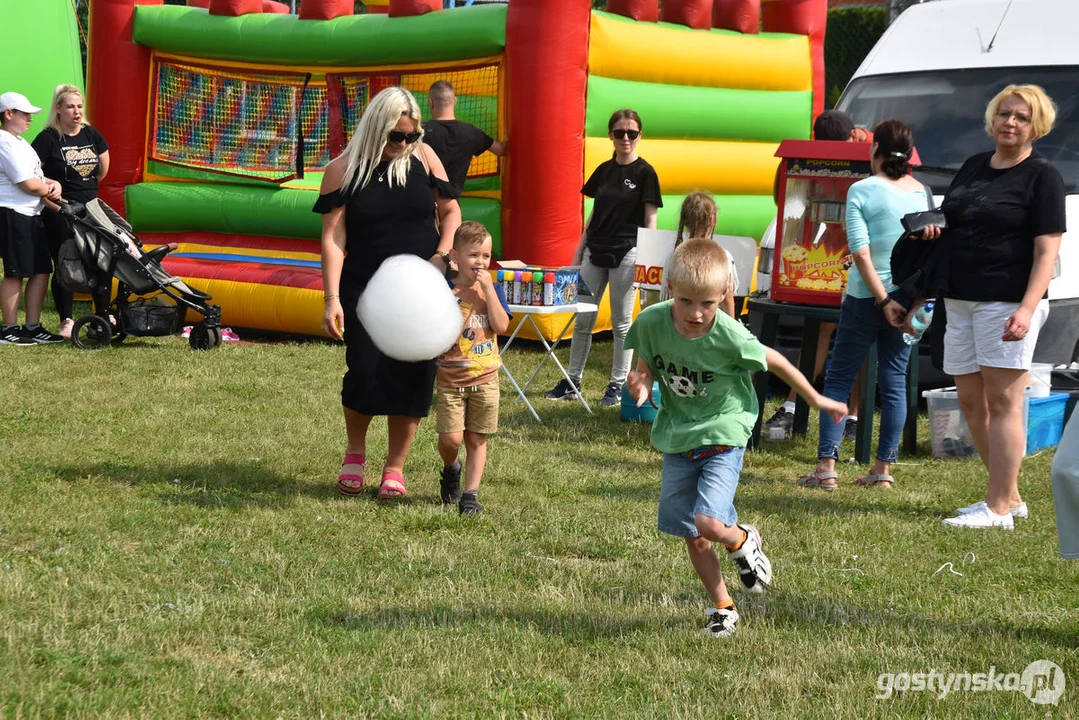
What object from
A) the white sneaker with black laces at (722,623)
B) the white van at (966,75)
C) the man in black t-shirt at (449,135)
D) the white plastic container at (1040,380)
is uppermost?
the white van at (966,75)

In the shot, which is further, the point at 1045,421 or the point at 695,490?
the point at 1045,421

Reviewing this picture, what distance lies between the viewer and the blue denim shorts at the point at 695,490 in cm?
443

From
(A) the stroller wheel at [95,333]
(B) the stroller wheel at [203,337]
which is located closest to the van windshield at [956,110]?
(B) the stroller wheel at [203,337]

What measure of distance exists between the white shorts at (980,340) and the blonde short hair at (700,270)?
216 cm

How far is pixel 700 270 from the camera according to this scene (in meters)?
4.20

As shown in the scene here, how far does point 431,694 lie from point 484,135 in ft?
22.8

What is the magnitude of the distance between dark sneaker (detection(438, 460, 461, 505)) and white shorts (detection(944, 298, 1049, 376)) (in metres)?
2.40

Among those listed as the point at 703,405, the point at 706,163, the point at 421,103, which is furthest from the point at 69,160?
the point at 703,405

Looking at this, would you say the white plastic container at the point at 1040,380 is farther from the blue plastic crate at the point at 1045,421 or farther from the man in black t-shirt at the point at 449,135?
the man in black t-shirt at the point at 449,135

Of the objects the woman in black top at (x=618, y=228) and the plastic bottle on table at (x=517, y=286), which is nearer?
the plastic bottle on table at (x=517, y=286)

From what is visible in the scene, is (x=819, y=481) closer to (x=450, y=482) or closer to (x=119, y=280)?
(x=450, y=482)

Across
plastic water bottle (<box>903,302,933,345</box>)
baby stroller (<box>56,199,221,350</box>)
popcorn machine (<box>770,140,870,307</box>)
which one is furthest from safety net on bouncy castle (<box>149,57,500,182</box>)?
plastic water bottle (<box>903,302,933,345</box>)

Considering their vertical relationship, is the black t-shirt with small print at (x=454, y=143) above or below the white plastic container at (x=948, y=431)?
above

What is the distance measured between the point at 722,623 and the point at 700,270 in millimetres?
1253
